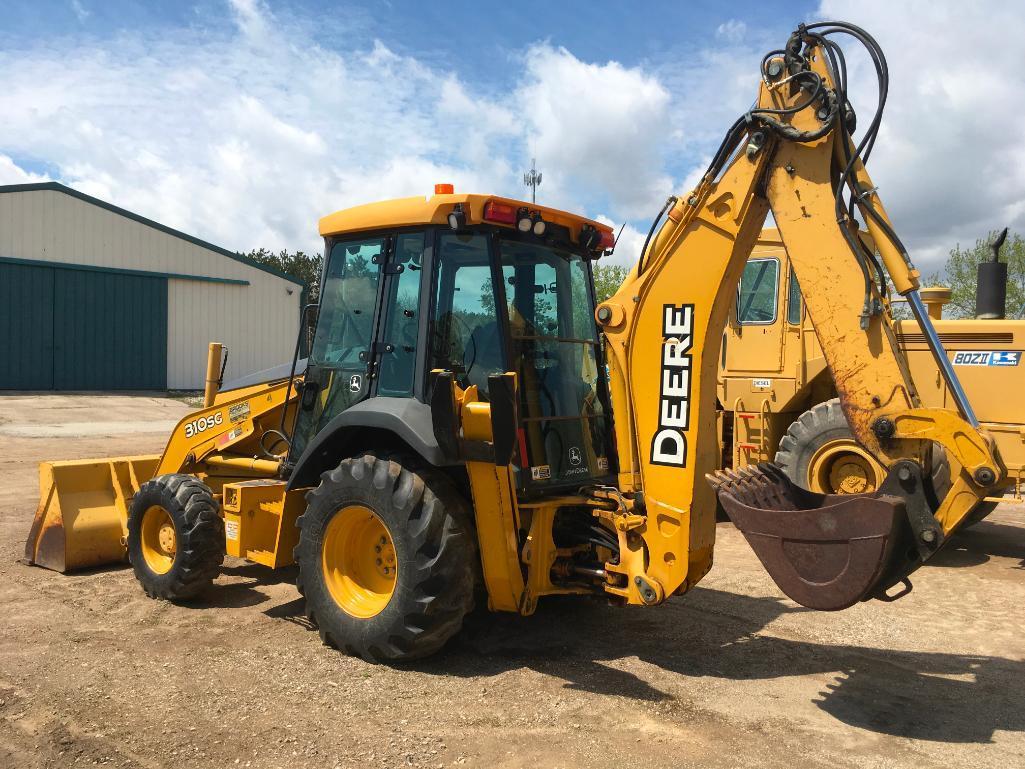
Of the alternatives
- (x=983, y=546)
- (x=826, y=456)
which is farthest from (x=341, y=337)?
(x=983, y=546)

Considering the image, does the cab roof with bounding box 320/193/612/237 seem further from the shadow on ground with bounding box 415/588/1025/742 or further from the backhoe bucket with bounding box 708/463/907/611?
the shadow on ground with bounding box 415/588/1025/742

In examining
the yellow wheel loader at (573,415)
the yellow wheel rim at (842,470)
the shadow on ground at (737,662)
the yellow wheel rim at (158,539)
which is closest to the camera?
the yellow wheel loader at (573,415)

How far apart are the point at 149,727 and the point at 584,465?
257cm

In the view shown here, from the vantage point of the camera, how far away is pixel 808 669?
15.4 feet

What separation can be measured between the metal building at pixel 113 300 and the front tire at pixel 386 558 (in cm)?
1910

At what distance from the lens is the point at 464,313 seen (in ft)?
15.7

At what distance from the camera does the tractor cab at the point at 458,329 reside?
4699 millimetres

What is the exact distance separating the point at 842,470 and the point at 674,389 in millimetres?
4566

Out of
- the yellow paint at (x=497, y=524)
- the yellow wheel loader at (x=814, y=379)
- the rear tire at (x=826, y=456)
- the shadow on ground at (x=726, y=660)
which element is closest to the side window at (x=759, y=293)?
the yellow wheel loader at (x=814, y=379)

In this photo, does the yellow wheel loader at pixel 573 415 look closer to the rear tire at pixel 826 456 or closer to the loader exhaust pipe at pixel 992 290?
the rear tire at pixel 826 456

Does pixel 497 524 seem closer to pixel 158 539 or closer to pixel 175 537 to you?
pixel 175 537

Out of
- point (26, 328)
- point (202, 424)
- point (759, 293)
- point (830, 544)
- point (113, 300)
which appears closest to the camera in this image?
point (830, 544)

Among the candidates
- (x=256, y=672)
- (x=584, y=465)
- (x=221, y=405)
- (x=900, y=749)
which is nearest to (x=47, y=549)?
(x=221, y=405)

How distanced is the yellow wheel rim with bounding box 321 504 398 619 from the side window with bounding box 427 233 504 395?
967 mm
